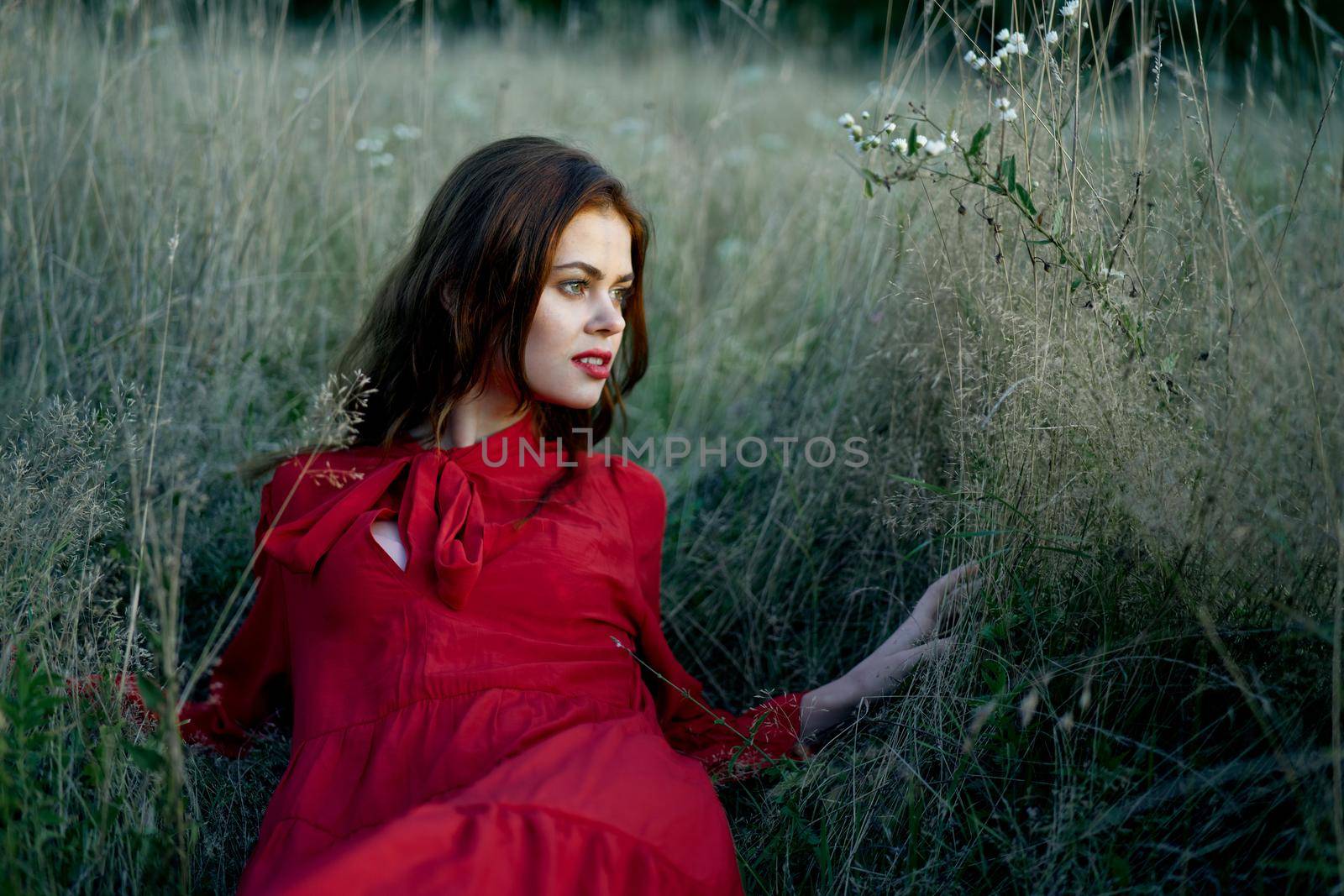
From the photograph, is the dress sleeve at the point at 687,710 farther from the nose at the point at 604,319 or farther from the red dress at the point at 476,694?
the nose at the point at 604,319

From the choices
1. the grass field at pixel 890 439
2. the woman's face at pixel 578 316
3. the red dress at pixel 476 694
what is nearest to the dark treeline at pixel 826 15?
the grass field at pixel 890 439

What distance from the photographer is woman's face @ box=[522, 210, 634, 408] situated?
1853mm

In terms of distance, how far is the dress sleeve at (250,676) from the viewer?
76.8 inches

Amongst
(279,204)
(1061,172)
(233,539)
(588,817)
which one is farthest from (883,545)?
(279,204)

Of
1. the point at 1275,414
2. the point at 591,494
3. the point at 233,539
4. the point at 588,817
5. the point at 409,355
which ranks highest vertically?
the point at 1275,414

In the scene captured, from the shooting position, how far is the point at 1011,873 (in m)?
1.47

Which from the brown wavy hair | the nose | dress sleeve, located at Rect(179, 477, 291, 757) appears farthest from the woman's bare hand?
dress sleeve, located at Rect(179, 477, 291, 757)

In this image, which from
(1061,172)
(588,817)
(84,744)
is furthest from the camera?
(1061,172)

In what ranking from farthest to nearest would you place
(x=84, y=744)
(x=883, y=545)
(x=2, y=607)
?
(x=883, y=545), (x=2, y=607), (x=84, y=744)

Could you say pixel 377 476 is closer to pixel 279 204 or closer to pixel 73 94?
pixel 279 204

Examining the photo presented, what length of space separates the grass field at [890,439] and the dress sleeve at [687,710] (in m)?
0.12

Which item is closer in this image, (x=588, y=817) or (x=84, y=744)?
(x=588, y=817)

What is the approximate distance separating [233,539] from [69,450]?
66 cm

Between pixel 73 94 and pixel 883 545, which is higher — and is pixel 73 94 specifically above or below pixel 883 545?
above
